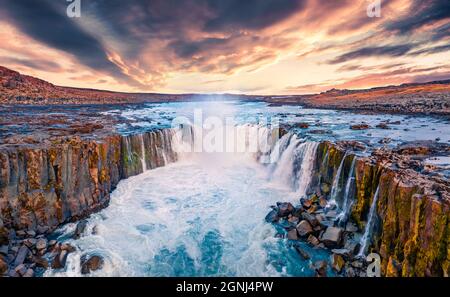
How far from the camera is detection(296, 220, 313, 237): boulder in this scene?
36.6 feet

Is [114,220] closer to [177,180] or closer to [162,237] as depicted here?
[162,237]

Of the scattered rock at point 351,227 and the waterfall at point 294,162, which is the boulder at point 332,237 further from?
the waterfall at point 294,162

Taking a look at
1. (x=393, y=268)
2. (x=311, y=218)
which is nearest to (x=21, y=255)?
(x=311, y=218)

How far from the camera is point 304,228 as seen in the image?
11.3m

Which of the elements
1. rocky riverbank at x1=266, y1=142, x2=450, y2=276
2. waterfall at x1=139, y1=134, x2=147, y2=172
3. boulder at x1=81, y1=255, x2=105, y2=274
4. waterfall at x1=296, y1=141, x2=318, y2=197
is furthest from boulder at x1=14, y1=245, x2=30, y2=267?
waterfall at x1=296, y1=141, x2=318, y2=197

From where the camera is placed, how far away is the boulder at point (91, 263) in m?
9.52

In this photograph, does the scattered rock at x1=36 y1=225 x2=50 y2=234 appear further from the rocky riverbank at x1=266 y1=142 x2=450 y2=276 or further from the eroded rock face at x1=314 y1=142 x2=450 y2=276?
the eroded rock face at x1=314 y1=142 x2=450 y2=276

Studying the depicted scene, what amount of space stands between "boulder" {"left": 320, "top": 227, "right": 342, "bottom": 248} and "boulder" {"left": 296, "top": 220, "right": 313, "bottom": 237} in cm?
65

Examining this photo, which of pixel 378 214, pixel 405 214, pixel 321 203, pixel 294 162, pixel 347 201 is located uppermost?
pixel 294 162

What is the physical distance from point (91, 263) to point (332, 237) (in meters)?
9.36


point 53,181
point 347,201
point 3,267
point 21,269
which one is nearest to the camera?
point 3,267

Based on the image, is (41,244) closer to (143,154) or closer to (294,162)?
(143,154)

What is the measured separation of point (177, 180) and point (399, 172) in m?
14.5

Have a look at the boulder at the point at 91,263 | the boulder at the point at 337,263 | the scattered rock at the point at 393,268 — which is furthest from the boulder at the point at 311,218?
the boulder at the point at 91,263
